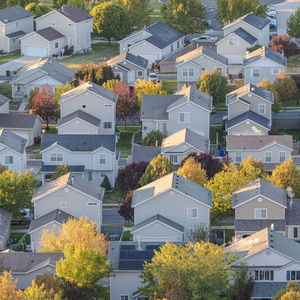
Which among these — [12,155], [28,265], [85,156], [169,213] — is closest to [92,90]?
[85,156]

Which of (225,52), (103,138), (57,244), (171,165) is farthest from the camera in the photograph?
(225,52)

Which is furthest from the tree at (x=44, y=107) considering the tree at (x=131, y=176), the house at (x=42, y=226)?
the house at (x=42, y=226)

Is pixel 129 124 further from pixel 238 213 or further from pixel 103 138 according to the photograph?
pixel 238 213

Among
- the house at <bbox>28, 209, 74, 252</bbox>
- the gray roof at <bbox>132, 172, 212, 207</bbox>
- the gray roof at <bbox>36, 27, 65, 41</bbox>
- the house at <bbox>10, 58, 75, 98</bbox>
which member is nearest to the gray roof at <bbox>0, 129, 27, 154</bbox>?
the house at <bbox>28, 209, 74, 252</bbox>

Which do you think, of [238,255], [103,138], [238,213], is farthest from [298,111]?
[238,255]

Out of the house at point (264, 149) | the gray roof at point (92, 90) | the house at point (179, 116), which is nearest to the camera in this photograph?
the house at point (264, 149)

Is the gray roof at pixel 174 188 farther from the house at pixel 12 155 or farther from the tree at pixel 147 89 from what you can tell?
the tree at pixel 147 89

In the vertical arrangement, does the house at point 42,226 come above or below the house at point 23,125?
below
